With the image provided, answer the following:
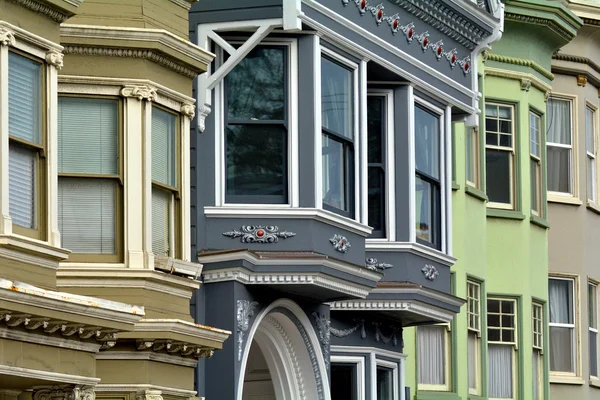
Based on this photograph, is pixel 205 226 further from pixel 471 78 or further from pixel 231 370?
pixel 471 78

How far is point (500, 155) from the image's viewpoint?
110 feet

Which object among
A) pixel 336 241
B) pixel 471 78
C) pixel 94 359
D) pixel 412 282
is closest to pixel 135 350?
pixel 94 359

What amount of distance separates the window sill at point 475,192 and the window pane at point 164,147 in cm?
1158

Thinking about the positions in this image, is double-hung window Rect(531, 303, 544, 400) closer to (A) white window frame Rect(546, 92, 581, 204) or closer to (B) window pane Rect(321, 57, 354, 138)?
(A) white window frame Rect(546, 92, 581, 204)

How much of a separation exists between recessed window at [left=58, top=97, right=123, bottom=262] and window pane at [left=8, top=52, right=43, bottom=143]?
1.89 m

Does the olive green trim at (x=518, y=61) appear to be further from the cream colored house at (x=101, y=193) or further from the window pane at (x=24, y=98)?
the window pane at (x=24, y=98)

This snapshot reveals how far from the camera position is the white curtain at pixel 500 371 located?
32.8m

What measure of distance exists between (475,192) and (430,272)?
18.5 ft

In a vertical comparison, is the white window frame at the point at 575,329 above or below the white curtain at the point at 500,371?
above

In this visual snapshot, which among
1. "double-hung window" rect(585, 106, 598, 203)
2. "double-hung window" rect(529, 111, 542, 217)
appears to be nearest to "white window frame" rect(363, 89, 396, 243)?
"double-hung window" rect(529, 111, 542, 217)

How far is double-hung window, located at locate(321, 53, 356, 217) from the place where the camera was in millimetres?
23453

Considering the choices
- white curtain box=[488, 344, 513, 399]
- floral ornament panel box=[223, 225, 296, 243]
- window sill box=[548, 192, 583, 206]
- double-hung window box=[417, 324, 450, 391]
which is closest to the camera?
floral ornament panel box=[223, 225, 296, 243]

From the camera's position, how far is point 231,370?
22.1m

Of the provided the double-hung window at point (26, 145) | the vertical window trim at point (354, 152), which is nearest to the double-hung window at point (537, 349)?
the vertical window trim at point (354, 152)
